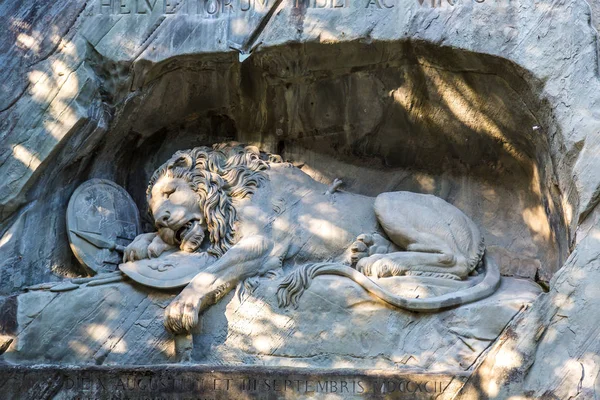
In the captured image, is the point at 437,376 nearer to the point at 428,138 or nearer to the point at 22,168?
the point at 428,138

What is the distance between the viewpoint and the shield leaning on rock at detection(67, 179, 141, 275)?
7.71 metres

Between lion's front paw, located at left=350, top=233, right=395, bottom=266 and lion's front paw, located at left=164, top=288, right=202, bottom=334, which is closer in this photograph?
lion's front paw, located at left=164, top=288, right=202, bottom=334

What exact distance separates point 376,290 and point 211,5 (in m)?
2.31

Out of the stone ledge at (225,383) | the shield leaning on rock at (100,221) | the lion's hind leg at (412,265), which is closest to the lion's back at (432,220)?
the lion's hind leg at (412,265)

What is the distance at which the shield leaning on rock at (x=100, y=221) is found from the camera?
771 centimetres

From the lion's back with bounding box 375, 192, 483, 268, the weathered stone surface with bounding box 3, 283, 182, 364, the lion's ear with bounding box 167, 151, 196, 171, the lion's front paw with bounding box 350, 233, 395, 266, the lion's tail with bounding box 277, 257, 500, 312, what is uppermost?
the lion's ear with bounding box 167, 151, 196, 171

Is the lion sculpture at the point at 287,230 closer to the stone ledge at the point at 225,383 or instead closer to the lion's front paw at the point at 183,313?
the lion's front paw at the point at 183,313

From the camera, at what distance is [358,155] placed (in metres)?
8.11

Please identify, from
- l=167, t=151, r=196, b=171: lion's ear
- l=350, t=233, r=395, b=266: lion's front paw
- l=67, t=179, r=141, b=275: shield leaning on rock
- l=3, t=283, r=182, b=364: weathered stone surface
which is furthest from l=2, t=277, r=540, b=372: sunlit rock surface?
l=167, t=151, r=196, b=171: lion's ear

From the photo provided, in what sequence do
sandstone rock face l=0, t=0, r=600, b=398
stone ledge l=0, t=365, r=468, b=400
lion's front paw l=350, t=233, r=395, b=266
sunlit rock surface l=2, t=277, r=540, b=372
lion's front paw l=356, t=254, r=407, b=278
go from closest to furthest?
stone ledge l=0, t=365, r=468, b=400 → sunlit rock surface l=2, t=277, r=540, b=372 → sandstone rock face l=0, t=0, r=600, b=398 → lion's front paw l=356, t=254, r=407, b=278 → lion's front paw l=350, t=233, r=395, b=266

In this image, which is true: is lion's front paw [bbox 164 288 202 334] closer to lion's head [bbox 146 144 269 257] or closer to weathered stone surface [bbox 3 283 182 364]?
weathered stone surface [bbox 3 283 182 364]

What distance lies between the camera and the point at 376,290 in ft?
22.9

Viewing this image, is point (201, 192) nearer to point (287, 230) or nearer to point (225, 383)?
point (287, 230)

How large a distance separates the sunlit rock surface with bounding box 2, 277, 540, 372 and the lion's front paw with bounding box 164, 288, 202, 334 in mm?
107
